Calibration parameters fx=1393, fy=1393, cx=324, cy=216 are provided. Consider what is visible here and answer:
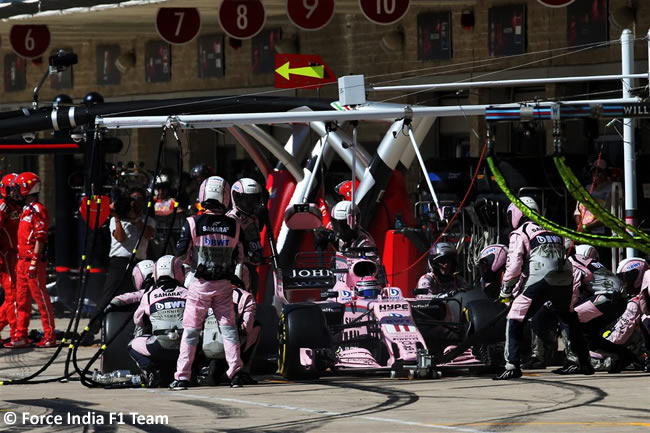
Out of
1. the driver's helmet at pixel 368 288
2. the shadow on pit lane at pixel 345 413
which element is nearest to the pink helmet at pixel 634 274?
the driver's helmet at pixel 368 288

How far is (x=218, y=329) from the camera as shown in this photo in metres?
12.3

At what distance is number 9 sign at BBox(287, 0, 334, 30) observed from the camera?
19.0 metres

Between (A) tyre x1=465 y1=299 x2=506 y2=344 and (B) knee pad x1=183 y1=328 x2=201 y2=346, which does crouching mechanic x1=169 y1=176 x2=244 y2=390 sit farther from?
(A) tyre x1=465 y1=299 x2=506 y2=344

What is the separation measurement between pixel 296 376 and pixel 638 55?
9.72 m

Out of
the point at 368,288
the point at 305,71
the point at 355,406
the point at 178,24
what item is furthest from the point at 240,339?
the point at 178,24

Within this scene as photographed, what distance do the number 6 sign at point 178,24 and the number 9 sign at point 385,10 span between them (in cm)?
341

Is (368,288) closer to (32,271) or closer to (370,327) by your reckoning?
(370,327)

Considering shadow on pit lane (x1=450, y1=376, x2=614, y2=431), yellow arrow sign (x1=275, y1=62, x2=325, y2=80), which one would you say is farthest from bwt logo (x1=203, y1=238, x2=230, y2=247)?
shadow on pit lane (x1=450, y1=376, x2=614, y2=431)

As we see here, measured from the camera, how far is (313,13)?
62.5 feet

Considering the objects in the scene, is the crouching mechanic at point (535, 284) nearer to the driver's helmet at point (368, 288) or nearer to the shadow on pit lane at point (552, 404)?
the shadow on pit lane at point (552, 404)

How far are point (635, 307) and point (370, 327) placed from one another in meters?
2.51

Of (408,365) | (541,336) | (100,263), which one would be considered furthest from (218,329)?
(100,263)

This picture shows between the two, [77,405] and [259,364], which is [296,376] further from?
[77,405]

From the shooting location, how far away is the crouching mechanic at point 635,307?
12945mm
